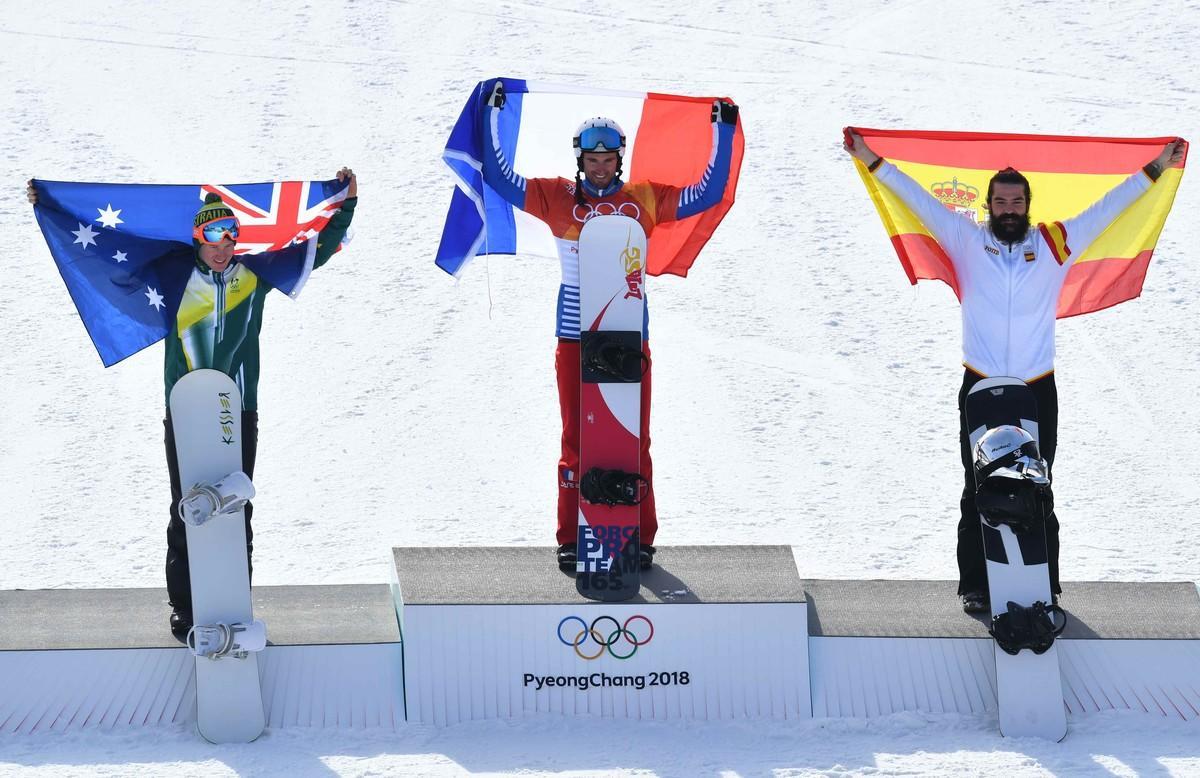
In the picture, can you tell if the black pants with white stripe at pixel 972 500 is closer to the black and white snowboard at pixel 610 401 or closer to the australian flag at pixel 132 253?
the black and white snowboard at pixel 610 401

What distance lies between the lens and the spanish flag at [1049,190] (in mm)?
6250

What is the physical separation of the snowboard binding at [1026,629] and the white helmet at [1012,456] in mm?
405

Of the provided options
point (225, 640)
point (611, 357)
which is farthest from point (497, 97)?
point (225, 640)

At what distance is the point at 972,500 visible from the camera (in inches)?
241

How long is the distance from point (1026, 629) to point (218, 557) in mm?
2505

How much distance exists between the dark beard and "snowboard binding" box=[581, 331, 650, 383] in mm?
1233

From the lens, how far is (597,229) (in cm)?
600

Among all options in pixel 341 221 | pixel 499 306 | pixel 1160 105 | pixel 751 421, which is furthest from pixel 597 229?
pixel 1160 105

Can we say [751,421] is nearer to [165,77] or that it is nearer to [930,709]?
[930,709]

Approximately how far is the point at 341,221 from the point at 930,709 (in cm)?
246

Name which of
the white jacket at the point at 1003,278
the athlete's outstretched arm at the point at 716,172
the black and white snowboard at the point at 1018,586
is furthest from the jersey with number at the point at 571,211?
the black and white snowboard at the point at 1018,586

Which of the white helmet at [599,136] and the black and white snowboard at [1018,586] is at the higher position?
the white helmet at [599,136]

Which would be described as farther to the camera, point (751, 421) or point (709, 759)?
point (751, 421)

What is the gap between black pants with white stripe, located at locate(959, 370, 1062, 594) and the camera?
19.9 ft
